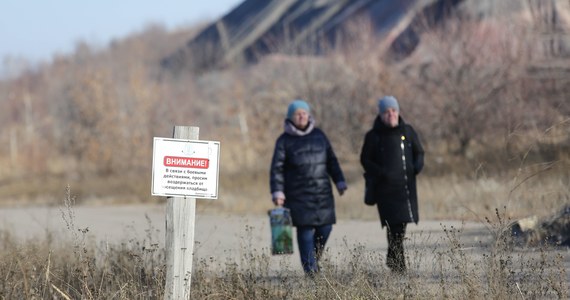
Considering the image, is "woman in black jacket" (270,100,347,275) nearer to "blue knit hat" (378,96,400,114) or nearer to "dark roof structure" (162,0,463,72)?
"blue knit hat" (378,96,400,114)

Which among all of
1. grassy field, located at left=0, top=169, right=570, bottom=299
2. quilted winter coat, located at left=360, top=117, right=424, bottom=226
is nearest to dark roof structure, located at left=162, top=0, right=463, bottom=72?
quilted winter coat, located at left=360, top=117, right=424, bottom=226

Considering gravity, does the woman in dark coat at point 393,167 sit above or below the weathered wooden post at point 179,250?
above

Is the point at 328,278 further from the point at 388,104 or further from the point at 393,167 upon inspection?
the point at 388,104

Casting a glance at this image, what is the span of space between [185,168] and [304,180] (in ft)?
9.02

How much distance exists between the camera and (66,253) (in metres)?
12.3

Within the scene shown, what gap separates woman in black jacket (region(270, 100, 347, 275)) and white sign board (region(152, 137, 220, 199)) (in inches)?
103

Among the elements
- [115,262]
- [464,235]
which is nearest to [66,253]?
[115,262]

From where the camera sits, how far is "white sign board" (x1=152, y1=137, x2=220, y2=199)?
827 cm

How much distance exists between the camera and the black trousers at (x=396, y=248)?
32.3ft

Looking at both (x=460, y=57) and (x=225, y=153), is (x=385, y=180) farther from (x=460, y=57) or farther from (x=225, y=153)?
(x=225, y=153)

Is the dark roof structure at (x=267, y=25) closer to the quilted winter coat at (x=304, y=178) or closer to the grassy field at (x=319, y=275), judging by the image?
the quilted winter coat at (x=304, y=178)

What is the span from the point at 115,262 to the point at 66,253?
1.39 m

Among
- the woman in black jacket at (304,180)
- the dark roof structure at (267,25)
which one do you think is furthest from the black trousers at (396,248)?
the dark roof structure at (267,25)

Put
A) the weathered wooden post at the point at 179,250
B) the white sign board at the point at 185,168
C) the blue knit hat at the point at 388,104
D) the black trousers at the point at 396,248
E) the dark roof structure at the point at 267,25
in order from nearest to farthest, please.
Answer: the white sign board at the point at 185,168 < the weathered wooden post at the point at 179,250 < the black trousers at the point at 396,248 < the blue knit hat at the point at 388,104 < the dark roof structure at the point at 267,25
